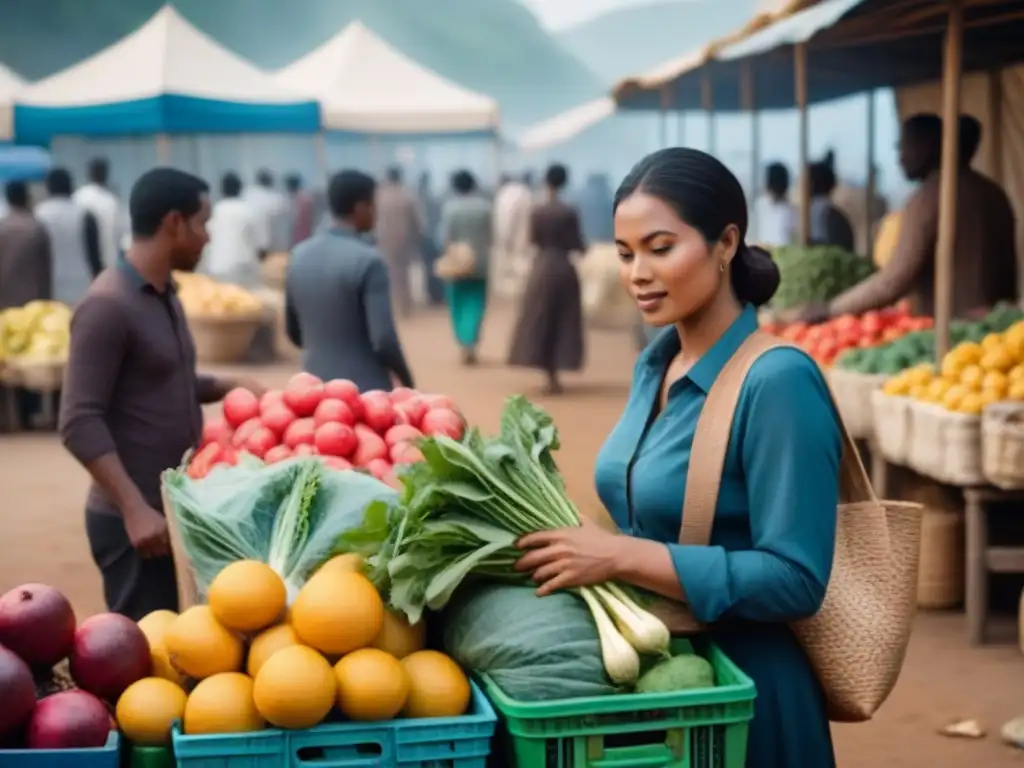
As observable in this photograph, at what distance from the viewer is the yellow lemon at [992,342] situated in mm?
6500

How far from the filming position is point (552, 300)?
13.9 m

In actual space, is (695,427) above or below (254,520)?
above

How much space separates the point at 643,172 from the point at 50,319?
10684mm

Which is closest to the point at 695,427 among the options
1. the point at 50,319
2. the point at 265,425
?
the point at 265,425

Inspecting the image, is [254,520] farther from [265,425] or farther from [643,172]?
[265,425]

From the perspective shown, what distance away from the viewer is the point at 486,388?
47.5ft

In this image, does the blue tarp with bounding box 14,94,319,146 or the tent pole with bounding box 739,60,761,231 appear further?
the blue tarp with bounding box 14,94,319,146

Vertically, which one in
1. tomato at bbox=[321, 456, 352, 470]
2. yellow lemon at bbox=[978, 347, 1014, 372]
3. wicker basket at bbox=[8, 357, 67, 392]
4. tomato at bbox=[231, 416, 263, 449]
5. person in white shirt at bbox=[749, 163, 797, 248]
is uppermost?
person in white shirt at bbox=[749, 163, 797, 248]

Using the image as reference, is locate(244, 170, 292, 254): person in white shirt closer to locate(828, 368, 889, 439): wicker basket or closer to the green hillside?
locate(828, 368, 889, 439): wicker basket

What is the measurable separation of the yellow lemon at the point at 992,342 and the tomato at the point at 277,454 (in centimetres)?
379

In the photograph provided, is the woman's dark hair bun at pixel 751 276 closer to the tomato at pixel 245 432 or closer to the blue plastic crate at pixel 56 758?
the blue plastic crate at pixel 56 758

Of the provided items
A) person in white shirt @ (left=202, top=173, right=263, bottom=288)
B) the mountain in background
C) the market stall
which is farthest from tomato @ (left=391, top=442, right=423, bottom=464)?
the mountain in background

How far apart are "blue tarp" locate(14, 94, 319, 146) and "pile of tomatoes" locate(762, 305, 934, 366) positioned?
7451 millimetres

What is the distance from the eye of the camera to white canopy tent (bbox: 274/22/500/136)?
66.2 ft
